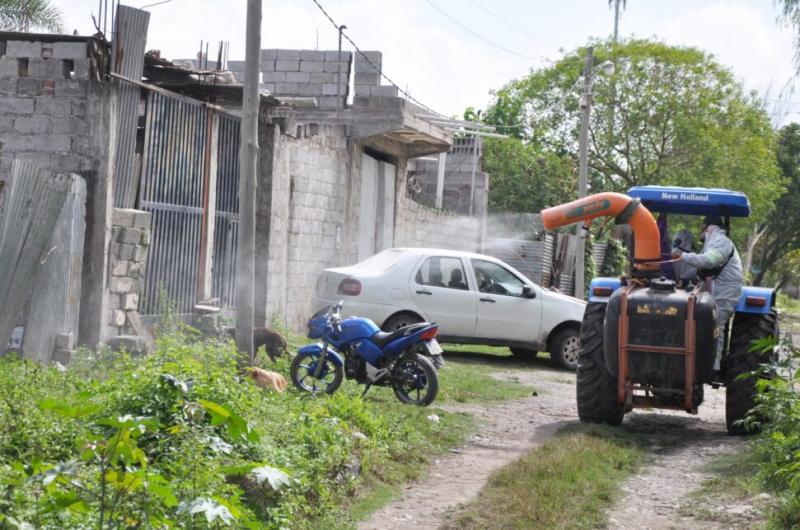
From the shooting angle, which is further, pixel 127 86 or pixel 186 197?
pixel 186 197

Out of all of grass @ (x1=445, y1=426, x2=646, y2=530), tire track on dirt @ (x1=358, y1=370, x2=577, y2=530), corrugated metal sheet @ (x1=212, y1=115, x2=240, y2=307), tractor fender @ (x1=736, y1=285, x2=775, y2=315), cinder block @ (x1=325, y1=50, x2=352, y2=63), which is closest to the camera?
grass @ (x1=445, y1=426, x2=646, y2=530)

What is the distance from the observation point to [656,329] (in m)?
9.70

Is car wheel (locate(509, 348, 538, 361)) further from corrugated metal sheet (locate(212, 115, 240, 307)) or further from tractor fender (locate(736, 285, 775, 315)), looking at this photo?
tractor fender (locate(736, 285, 775, 315))

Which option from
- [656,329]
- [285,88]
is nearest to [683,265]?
[656,329]

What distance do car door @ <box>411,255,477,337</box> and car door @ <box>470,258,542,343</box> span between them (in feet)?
0.51

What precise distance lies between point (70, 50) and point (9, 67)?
78 cm

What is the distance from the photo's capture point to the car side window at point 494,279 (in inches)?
639

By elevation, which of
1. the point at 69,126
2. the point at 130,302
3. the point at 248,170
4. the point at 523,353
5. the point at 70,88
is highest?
the point at 70,88

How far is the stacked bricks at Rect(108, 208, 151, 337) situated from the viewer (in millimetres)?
11672

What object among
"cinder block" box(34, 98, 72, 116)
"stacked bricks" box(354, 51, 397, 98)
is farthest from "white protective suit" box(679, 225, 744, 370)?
"stacked bricks" box(354, 51, 397, 98)

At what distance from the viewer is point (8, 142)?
1173 centimetres

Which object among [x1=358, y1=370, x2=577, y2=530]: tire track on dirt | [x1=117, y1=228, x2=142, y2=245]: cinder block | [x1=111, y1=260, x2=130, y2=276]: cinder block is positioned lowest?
[x1=358, y1=370, x2=577, y2=530]: tire track on dirt

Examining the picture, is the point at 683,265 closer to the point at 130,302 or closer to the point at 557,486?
the point at 557,486

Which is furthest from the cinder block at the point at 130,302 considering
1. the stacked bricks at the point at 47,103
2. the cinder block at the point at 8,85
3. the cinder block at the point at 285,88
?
the cinder block at the point at 285,88
